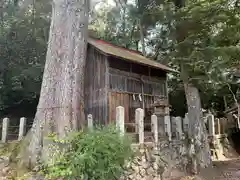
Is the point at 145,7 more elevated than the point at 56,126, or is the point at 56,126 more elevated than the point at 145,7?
the point at 145,7

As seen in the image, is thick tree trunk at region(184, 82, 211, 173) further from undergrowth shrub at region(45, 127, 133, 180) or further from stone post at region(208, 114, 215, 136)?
undergrowth shrub at region(45, 127, 133, 180)

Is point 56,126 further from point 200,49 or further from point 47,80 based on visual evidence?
point 200,49

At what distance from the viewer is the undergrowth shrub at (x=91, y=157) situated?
4.89 m

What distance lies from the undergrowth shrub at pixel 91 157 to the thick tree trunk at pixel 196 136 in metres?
4.97

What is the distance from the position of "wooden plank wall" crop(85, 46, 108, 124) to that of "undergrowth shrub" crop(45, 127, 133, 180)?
17.4ft

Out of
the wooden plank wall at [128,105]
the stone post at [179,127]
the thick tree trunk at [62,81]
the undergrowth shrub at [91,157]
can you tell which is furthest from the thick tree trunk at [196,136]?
the thick tree trunk at [62,81]

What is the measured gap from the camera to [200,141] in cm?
968

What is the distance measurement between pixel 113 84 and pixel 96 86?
2.74 feet

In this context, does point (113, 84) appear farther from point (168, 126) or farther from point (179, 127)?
point (179, 127)

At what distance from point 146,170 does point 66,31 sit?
487cm

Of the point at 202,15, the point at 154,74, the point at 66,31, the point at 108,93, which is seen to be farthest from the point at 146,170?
the point at 154,74

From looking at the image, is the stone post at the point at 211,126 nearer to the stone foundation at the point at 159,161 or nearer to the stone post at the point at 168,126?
the stone foundation at the point at 159,161

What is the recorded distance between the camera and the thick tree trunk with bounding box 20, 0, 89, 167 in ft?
19.3

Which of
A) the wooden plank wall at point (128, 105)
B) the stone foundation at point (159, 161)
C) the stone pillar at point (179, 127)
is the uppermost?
the wooden plank wall at point (128, 105)
